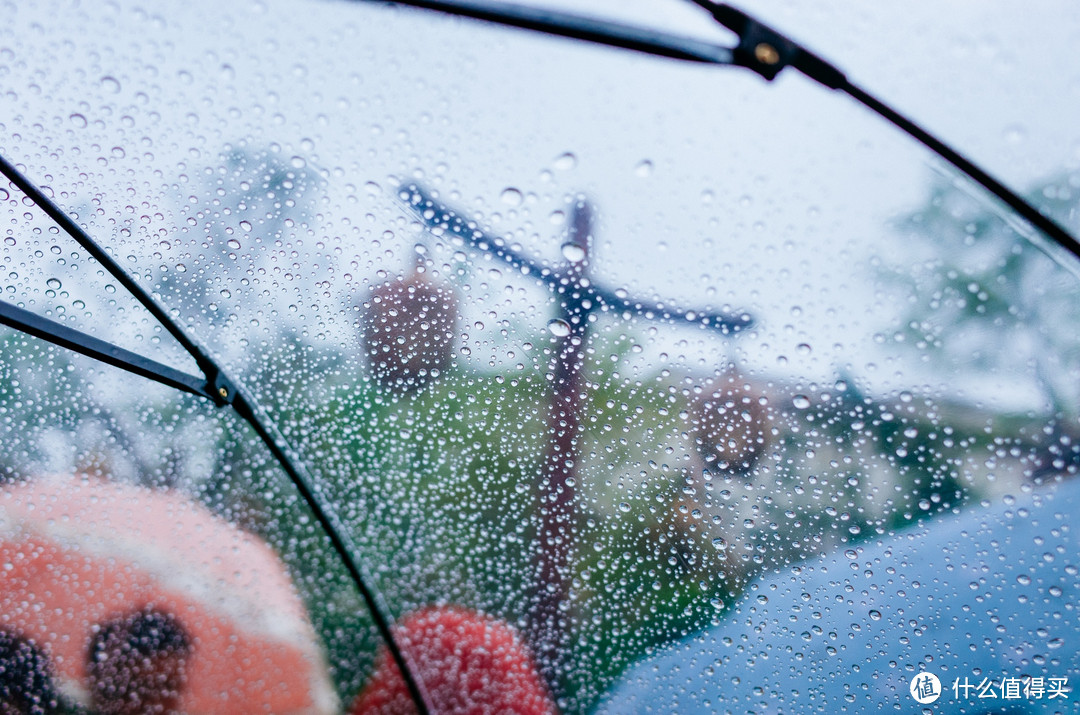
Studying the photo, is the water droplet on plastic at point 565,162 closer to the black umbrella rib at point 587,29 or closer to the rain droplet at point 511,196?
the rain droplet at point 511,196

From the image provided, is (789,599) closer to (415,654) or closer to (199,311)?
(415,654)

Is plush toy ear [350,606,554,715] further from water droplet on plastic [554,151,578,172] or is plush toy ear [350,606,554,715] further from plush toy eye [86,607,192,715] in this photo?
water droplet on plastic [554,151,578,172]

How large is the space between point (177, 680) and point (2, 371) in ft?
3.48

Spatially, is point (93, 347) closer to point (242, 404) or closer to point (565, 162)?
point (242, 404)

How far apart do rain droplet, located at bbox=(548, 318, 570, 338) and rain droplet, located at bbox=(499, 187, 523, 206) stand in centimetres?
30

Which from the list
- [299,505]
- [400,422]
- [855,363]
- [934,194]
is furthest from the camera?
[299,505]

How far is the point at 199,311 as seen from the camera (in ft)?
4.99

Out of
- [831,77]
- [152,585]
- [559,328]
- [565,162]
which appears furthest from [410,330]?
[152,585]

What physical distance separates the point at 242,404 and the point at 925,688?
1855mm

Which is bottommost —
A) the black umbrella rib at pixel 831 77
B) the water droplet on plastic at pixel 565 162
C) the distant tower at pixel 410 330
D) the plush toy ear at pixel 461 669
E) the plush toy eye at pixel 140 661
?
the plush toy eye at pixel 140 661

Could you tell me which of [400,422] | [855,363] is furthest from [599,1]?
[400,422]

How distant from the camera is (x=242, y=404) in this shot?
1.50 m

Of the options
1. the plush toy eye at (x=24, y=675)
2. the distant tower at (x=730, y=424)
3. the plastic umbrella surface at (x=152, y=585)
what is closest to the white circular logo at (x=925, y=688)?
the distant tower at (x=730, y=424)

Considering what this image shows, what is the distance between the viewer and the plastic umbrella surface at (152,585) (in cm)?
170
